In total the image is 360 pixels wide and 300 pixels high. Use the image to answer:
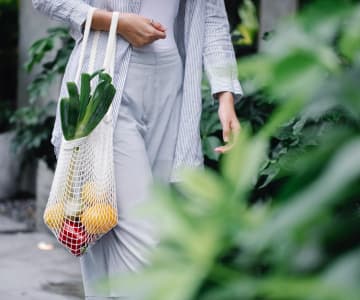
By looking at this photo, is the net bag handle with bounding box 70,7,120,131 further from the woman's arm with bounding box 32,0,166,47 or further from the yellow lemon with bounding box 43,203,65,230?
the yellow lemon with bounding box 43,203,65,230

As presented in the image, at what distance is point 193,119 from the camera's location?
11.7 ft

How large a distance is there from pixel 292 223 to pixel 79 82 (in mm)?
2448

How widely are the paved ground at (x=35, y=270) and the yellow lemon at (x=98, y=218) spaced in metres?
2.06

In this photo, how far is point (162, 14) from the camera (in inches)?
139

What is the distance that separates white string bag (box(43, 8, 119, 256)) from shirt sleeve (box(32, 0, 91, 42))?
0.36 meters

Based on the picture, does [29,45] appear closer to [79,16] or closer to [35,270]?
[35,270]

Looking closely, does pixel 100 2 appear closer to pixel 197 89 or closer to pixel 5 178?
pixel 197 89

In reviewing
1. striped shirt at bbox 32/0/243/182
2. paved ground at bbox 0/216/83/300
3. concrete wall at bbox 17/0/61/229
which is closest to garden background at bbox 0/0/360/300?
striped shirt at bbox 32/0/243/182

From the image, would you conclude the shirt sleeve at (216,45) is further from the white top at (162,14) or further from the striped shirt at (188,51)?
the white top at (162,14)

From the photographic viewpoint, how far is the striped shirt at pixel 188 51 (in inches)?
136

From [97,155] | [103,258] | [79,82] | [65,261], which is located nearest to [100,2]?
[79,82]

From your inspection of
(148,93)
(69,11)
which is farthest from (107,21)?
(148,93)

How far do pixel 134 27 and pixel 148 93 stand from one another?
227 millimetres

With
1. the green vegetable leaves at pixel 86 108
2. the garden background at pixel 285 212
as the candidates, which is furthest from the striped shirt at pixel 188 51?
the garden background at pixel 285 212
